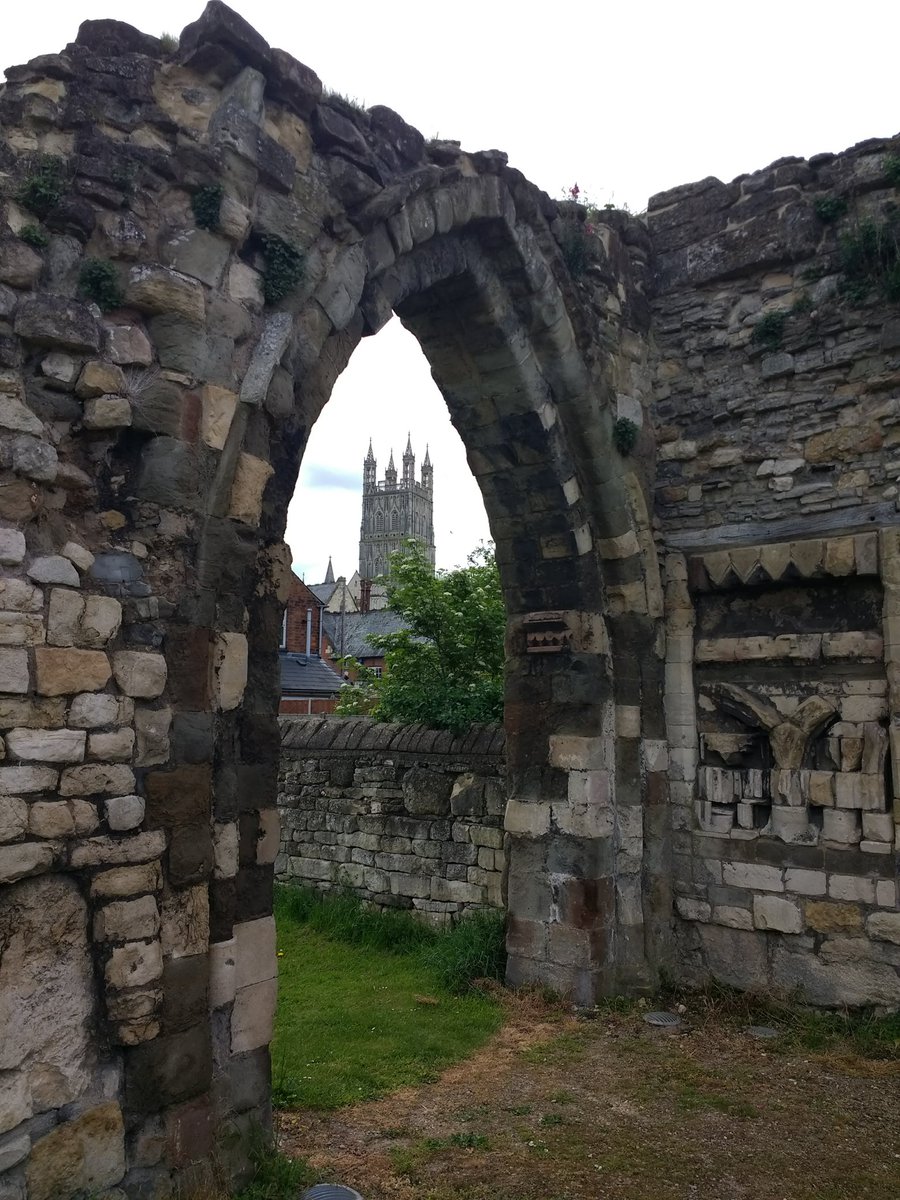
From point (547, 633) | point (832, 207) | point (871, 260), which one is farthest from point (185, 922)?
point (832, 207)

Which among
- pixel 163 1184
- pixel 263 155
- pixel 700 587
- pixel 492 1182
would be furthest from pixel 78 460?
pixel 700 587

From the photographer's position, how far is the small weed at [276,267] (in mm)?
4156

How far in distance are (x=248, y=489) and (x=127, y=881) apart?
1645 mm

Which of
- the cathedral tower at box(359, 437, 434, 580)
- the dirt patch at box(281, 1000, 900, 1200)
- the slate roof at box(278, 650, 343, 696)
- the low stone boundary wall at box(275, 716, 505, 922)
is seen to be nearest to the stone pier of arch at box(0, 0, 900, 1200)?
the low stone boundary wall at box(275, 716, 505, 922)

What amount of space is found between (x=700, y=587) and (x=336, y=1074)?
403 cm

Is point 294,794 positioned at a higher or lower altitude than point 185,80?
lower

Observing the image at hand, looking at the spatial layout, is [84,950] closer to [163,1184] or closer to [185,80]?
[163,1184]

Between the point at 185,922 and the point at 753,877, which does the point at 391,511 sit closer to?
the point at 753,877

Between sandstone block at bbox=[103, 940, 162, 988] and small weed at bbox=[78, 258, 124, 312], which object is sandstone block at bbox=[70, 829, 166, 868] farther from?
small weed at bbox=[78, 258, 124, 312]

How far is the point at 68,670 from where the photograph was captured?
324 cm

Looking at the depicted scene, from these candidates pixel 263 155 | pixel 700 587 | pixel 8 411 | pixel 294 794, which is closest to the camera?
pixel 8 411

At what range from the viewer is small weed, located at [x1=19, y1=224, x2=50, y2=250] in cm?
339

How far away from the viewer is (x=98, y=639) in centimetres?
337

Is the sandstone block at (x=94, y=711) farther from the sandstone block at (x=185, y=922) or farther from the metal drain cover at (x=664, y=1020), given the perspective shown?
the metal drain cover at (x=664, y=1020)
